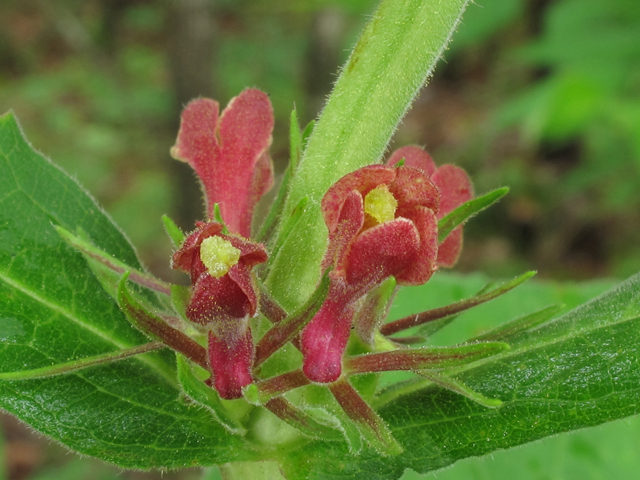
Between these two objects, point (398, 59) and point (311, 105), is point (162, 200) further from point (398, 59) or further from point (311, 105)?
point (398, 59)

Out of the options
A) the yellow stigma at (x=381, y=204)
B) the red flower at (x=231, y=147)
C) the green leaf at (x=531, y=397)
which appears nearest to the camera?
the yellow stigma at (x=381, y=204)

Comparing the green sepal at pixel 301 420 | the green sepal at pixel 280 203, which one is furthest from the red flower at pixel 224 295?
the green sepal at pixel 280 203

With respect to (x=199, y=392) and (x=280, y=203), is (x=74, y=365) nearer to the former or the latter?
(x=199, y=392)

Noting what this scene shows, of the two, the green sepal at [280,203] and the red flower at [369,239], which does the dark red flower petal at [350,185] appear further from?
the green sepal at [280,203]

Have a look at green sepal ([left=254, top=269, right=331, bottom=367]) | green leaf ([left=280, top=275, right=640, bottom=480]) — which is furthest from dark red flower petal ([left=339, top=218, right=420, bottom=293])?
green leaf ([left=280, top=275, right=640, bottom=480])

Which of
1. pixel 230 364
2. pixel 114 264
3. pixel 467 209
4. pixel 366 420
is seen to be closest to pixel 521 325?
pixel 467 209

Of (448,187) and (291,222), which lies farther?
(448,187)

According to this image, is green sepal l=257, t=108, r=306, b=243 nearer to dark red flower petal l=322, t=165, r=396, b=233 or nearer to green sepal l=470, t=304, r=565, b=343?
dark red flower petal l=322, t=165, r=396, b=233
